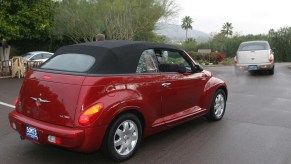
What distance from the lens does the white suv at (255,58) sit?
15031 mm

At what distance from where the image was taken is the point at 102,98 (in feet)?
13.8

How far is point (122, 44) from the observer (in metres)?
4.99

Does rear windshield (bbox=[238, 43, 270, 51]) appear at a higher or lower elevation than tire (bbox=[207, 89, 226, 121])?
higher

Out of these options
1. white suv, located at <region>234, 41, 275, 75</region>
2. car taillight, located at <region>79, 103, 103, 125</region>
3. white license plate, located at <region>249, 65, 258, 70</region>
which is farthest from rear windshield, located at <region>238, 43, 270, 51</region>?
car taillight, located at <region>79, 103, 103, 125</region>

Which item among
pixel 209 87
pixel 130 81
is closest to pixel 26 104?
pixel 130 81

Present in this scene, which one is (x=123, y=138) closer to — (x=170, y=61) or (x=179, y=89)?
(x=179, y=89)

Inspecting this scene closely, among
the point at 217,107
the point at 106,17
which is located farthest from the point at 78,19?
the point at 217,107

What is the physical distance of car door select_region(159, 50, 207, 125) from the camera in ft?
17.2

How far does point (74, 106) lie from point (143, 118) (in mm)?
1136

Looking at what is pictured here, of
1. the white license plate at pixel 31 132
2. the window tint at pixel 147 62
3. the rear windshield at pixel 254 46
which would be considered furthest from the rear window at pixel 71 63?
the rear windshield at pixel 254 46

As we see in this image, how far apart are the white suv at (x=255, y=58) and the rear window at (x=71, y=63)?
469 inches

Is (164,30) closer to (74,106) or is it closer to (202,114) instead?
(202,114)

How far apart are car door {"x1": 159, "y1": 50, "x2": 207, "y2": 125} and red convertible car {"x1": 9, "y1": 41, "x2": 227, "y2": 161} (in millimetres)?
17

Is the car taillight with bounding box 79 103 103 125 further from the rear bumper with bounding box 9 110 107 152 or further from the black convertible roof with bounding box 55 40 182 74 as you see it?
the black convertible roof with bounding box 55 40 182 74
